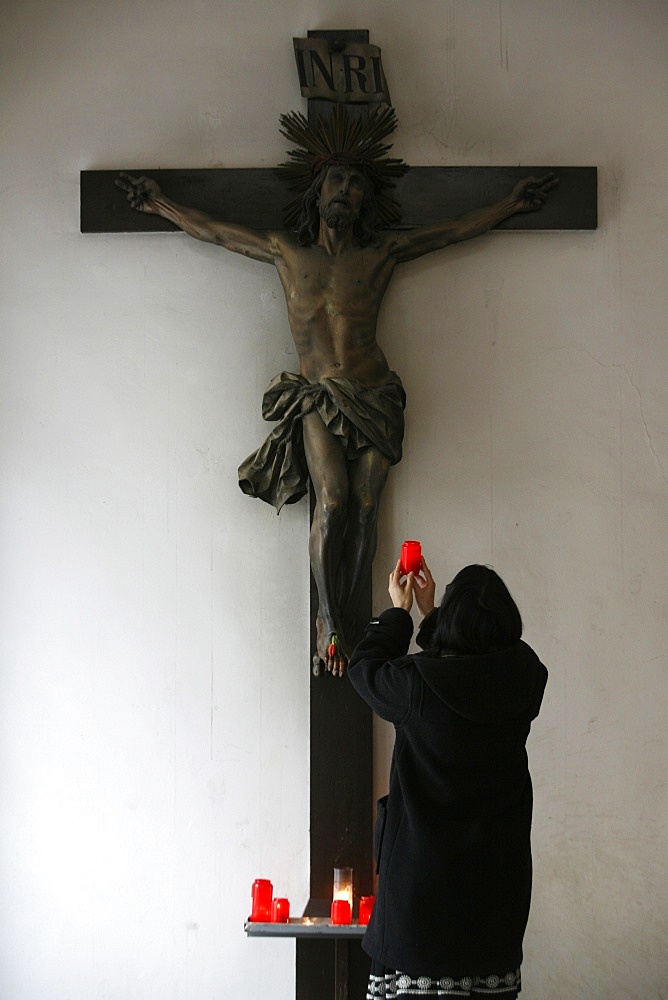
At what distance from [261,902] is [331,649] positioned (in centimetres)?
61

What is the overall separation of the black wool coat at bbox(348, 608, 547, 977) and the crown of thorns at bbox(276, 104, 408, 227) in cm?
142

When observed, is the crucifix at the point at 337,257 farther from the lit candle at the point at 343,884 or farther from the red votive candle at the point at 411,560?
the red votive candle at the point at 411,560

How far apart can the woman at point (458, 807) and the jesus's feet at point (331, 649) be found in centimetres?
77

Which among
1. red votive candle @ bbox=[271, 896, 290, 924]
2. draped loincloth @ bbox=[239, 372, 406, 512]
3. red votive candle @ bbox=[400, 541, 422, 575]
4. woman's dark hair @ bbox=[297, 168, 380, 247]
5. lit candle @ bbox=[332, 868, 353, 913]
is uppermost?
woman's dark hair @ bbox=[297, 168, 380, 247]

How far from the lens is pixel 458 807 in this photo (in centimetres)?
181

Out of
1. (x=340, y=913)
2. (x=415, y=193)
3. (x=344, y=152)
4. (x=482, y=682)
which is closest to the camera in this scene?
(x=482, y=682)

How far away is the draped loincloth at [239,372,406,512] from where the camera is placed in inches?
103

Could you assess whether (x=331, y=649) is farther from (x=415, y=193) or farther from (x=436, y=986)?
(x=415, y=193)

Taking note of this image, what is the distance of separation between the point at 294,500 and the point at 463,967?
129 centimetres

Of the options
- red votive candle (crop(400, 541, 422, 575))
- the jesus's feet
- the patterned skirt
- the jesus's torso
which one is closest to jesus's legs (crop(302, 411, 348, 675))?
the jesus's feet

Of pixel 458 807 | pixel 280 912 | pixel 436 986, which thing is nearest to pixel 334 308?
pixel 458 807

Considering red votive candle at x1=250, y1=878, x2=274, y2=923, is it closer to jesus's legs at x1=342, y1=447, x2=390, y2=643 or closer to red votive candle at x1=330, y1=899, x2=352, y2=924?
red votive candle at x1=330, y1=899, x2=352, y2=924

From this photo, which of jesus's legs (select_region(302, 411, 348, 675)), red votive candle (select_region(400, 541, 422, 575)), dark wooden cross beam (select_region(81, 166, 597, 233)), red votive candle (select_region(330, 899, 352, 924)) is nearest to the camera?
red votive candle (select_region(400, 541, 422, 575))

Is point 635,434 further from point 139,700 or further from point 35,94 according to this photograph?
point 35,94
